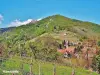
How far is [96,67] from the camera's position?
5219cm

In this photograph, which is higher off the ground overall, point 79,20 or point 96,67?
point 79,20

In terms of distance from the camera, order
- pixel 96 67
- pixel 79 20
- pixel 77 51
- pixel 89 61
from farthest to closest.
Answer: pixel 79 20 < pixel 77 51 < pixel 89 61 < pixel 96 67

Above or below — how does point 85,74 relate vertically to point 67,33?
below

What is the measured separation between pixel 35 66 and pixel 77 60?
1779cm

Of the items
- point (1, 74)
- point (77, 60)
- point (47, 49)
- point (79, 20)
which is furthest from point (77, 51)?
point (79, 20)

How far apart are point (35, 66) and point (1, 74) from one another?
1406cm

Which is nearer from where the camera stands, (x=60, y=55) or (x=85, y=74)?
(x=85, y=74)

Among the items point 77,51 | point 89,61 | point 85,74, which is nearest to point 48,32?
point 77,51

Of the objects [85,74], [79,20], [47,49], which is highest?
[79,20]

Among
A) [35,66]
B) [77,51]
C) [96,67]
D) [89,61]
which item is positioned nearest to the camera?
[35,66]

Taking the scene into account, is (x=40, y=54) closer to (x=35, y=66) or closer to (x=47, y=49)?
(x=47, y=49)

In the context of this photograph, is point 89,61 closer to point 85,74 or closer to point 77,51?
point 77,51

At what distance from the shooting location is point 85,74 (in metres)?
46.4

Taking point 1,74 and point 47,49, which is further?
point 47,49
